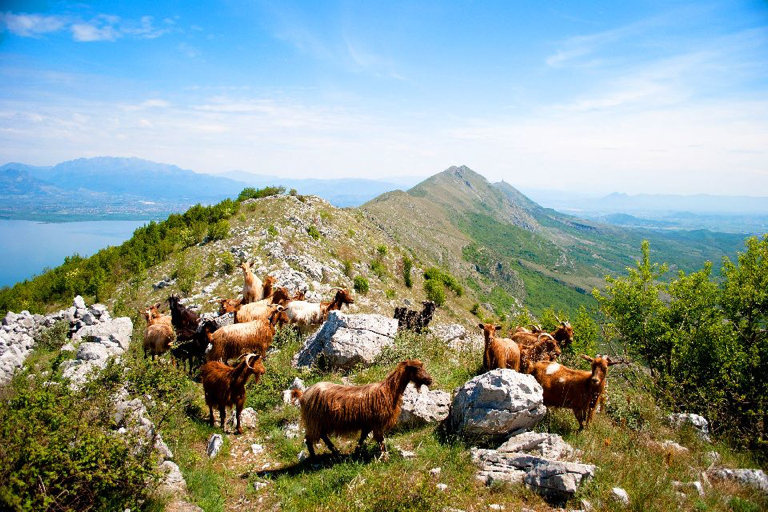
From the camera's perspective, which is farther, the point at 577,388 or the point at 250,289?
the point at 250,289

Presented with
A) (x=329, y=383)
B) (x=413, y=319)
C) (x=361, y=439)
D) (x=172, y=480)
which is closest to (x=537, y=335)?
(x=413, y=319)

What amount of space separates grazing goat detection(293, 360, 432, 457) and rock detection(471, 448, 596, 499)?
1.69 metres

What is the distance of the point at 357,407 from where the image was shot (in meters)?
6.85

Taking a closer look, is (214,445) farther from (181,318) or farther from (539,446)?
(181,318)

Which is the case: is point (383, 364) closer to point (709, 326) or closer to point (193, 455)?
point (193, 455)

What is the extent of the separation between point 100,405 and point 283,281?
15882 mm

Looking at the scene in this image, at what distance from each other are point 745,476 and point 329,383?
7691 millimetres

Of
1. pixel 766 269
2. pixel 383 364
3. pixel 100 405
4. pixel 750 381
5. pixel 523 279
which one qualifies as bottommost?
pixel 523 279

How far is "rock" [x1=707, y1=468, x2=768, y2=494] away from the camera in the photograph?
656 centimetres

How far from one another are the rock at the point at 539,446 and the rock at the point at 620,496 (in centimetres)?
95

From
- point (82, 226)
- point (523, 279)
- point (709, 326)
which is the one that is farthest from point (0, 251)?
point (523, 279)

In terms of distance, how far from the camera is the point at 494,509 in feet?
18.0

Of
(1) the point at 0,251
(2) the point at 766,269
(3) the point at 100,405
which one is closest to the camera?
(3) the point at 100,405

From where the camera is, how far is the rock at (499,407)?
7133mm
